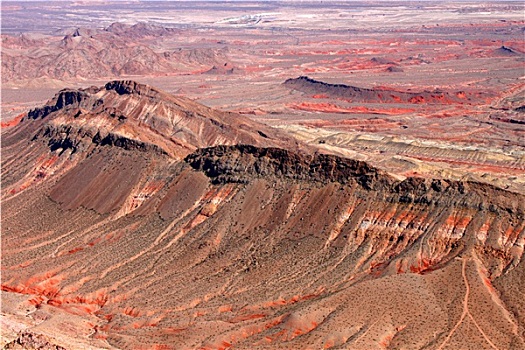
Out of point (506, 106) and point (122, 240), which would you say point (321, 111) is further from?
point (122, 240)

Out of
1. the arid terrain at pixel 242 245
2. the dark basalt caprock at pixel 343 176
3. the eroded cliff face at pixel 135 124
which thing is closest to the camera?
the arid terrain at pixel 242 245

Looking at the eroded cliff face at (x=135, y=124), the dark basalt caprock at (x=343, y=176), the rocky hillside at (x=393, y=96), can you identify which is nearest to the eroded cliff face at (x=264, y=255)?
the dark basalt caprock at (x=343, y=176)

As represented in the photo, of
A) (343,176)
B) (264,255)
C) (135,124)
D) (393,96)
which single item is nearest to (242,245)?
(264,255)

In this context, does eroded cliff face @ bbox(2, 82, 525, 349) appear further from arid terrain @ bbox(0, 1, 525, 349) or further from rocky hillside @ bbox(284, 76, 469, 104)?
rocky hillside @ bbox(284, 76, 469, 104)

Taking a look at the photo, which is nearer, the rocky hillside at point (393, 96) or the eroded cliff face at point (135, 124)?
the eroded cliff face at point (135, 124)

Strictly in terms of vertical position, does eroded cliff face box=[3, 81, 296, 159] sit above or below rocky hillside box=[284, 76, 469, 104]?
above

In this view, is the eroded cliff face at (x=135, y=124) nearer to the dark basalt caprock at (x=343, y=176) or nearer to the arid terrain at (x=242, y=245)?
the arid terrain at (x=242, y=245)

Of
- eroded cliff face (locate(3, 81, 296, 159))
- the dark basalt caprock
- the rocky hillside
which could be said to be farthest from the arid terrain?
the rocky hillside

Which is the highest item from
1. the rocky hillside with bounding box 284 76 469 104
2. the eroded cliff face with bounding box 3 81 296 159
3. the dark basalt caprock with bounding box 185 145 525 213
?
the dark basalt caprock with bounding box 185 145 525 213

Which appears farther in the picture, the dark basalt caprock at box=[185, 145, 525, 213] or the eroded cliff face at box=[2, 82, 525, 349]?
the dark basalt caprock at box=[185, 145, 525, 213]
